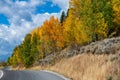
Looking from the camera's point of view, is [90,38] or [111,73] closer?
[111,73]

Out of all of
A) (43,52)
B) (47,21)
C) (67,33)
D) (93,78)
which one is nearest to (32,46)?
(43,52)

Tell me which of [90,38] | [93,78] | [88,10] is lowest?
[93,78]

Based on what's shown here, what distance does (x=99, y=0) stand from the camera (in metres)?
55.4

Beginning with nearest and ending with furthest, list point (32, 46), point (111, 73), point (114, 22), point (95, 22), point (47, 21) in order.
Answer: point (111, 73) < point (95, 22) < point (114, 22) < point (47, 21) < point (32, 46)

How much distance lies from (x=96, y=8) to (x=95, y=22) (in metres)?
2.85

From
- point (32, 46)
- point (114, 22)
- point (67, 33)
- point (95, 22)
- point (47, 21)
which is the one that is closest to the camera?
point (95, 22)

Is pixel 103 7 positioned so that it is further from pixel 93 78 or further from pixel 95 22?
pixel 93 78

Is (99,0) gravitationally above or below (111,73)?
above

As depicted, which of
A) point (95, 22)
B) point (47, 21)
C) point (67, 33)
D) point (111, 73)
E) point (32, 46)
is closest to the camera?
point (111, 73)

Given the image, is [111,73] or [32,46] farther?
[32,46]

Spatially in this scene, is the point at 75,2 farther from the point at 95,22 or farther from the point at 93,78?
the point at 93,78

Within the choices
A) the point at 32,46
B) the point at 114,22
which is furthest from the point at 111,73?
the point at 32,46

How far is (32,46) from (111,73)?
74.5 metres

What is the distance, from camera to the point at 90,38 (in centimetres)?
5684
